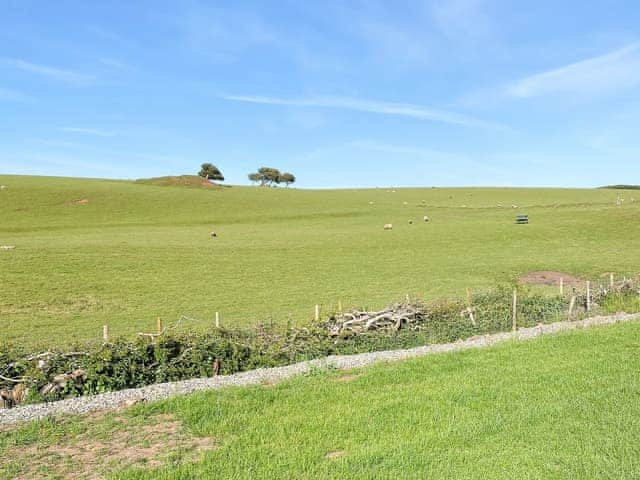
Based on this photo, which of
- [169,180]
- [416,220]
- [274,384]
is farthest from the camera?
[169,180]

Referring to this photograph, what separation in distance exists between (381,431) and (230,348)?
196 inches

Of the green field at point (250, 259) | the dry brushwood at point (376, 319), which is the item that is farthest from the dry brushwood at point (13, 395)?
the green field at point (250, 259)

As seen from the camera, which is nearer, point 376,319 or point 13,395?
point 13,395

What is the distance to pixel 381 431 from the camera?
6875 millimetres

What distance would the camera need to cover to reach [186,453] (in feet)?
21.5

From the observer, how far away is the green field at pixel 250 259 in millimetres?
20688

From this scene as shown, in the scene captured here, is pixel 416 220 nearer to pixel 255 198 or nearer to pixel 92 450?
pixel 255 198

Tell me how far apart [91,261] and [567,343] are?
2522 cm

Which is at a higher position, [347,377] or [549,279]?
[347,377]

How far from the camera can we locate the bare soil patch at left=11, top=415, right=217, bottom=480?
6164 mm

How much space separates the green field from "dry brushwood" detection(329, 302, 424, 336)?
4.87 meters

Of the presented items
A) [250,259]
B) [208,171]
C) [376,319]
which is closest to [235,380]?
[376,319]

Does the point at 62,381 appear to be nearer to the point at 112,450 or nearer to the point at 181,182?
the point at 112,450

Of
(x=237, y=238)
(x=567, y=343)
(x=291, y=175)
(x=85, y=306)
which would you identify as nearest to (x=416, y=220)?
(x=237, y=238)
